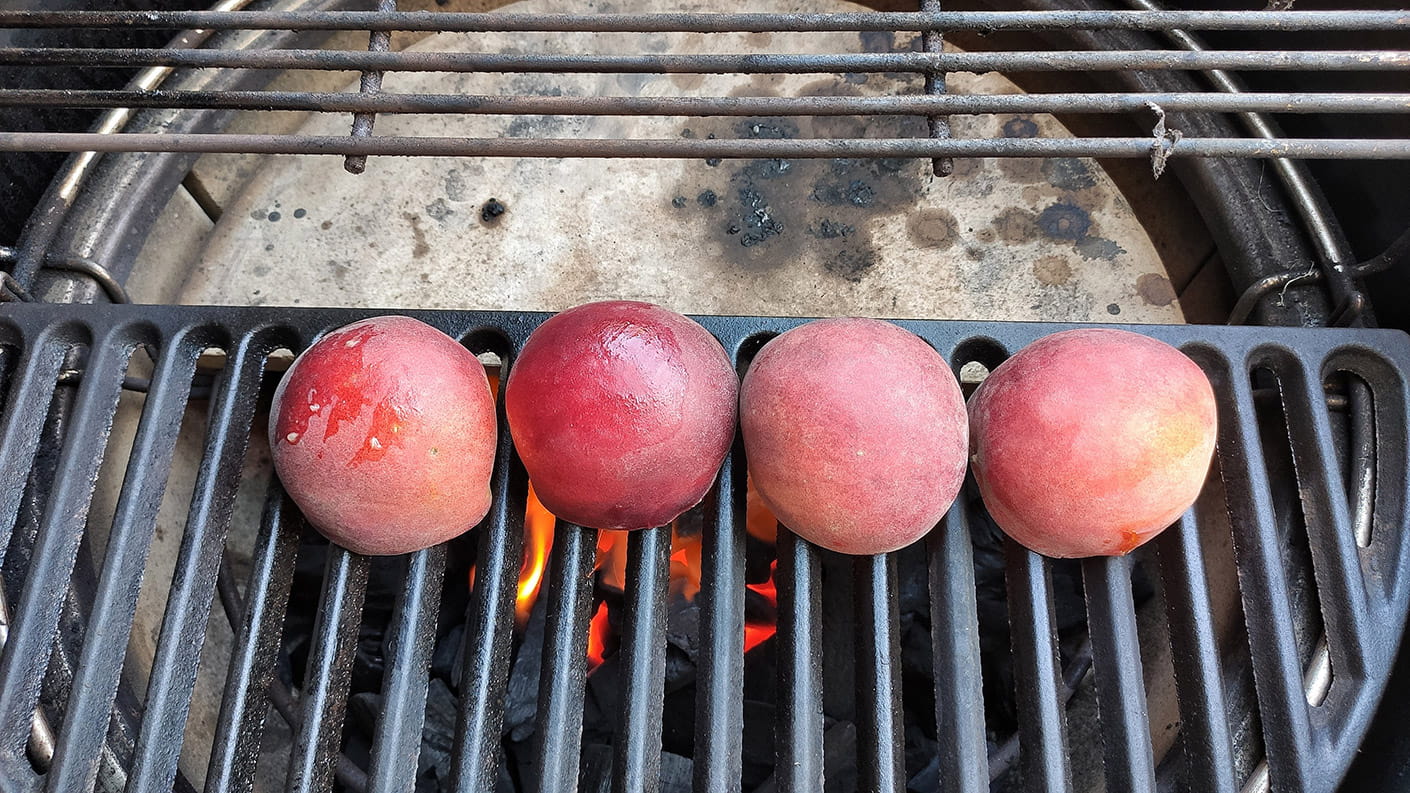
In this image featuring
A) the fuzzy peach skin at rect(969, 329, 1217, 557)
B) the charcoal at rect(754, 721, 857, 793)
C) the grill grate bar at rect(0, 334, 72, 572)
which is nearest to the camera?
the fuzzy peach skin at rect(969, 329, 1217, 557)

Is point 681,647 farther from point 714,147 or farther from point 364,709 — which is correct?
point 714,147

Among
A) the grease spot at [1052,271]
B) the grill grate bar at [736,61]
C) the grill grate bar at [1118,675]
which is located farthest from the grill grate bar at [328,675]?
the grease spot at [1052,271]

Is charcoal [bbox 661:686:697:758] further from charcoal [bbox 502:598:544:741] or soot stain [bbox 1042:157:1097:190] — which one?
soot stain [bbox 1042:157:1097:190]

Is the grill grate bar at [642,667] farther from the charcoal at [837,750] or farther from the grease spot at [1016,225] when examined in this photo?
the grease spot at [1016,225]

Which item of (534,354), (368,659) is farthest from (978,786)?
(368,659)

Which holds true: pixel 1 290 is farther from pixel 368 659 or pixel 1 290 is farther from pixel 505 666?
pixel 505 666

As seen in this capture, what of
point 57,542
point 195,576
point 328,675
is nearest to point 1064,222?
point 328,675

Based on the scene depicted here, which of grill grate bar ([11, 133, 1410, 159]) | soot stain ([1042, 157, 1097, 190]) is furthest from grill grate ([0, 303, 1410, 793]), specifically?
soot stain ([1042, 157, 1097, 190])
